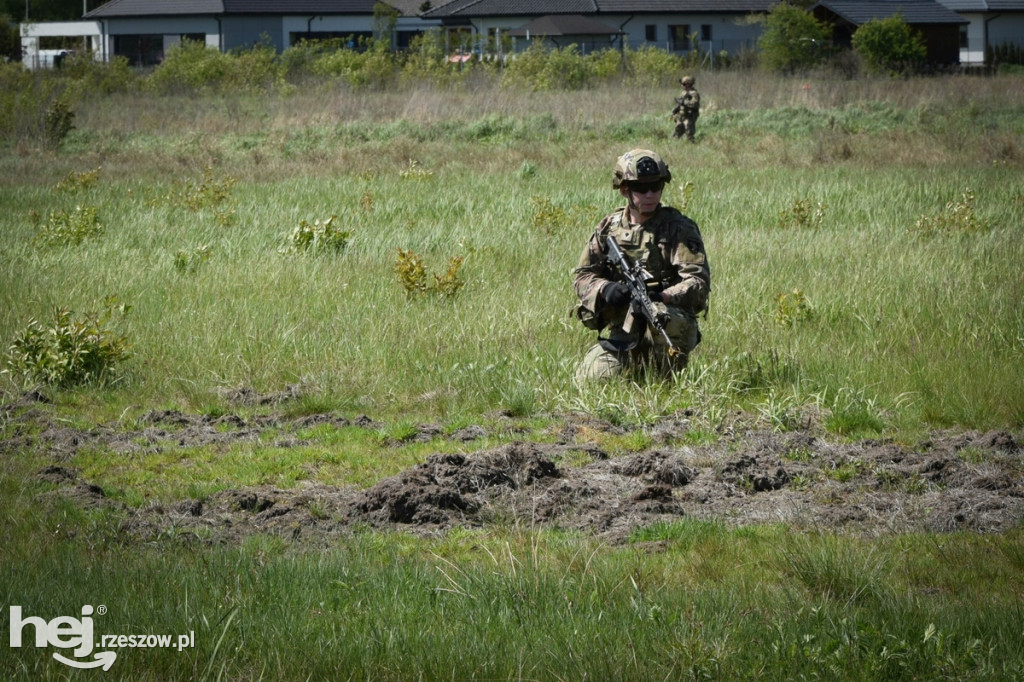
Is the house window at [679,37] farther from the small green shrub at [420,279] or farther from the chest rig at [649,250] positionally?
the chest rig at [649,250]

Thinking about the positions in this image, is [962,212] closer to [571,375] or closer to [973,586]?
[571,375]

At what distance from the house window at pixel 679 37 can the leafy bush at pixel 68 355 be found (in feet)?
170

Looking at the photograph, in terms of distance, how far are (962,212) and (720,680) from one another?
32.4ft

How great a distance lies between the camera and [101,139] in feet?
82.0

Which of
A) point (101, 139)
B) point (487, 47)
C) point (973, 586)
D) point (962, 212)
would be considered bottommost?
point (973, 586)

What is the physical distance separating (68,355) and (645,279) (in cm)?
372

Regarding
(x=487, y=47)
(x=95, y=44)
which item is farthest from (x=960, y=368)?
(x=95, y=44)

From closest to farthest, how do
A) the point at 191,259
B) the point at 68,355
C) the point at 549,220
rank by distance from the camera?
the point at 68,355 < the point at 191,259 < the point at 549,220

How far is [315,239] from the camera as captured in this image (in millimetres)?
11500

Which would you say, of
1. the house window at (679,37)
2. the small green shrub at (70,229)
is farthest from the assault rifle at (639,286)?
the house window at (679,37)

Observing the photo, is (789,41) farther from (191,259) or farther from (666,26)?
(191,259)

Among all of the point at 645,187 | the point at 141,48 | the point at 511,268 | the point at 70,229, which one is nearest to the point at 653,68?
the point at 70,229

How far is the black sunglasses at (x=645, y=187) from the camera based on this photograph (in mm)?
6938

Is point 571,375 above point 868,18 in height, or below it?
below
